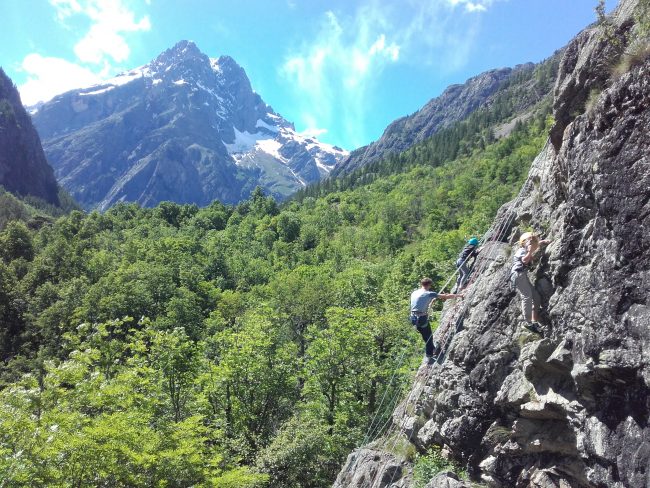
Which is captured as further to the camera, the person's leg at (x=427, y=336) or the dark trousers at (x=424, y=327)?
the person's leg at (x=427, y=336)

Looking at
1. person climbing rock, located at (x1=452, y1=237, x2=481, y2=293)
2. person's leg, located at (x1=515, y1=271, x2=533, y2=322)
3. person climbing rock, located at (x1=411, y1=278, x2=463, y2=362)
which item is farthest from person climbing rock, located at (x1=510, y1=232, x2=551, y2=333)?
person climbing rock, located at (x1=452, y1=237, x2=481, y2=293)

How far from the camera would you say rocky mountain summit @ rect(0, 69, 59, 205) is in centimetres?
16962

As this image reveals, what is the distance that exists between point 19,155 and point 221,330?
172 m

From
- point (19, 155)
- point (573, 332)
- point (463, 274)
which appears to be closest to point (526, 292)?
point (573, 332)

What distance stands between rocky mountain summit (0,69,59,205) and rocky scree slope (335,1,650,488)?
188 meters

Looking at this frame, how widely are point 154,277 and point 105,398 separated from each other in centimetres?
4124

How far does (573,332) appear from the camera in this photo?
9.25m

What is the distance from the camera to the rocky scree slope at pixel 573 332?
813cm

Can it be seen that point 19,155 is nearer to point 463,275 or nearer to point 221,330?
point 221,330

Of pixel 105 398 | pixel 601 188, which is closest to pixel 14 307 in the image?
pixel 105 398

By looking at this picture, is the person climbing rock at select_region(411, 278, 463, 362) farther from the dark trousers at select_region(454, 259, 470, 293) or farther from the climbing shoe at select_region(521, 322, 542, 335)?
the climbing shoe at select_region(521, 322, 542, 335)

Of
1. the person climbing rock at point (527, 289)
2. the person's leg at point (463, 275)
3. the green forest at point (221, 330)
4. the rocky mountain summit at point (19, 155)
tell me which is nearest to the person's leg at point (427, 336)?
the person's leg at point (463, 275)

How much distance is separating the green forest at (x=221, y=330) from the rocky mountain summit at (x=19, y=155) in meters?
68.1

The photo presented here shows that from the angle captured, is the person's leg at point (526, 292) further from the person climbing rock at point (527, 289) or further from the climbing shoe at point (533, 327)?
the climbing shoe at point (533, 327)
